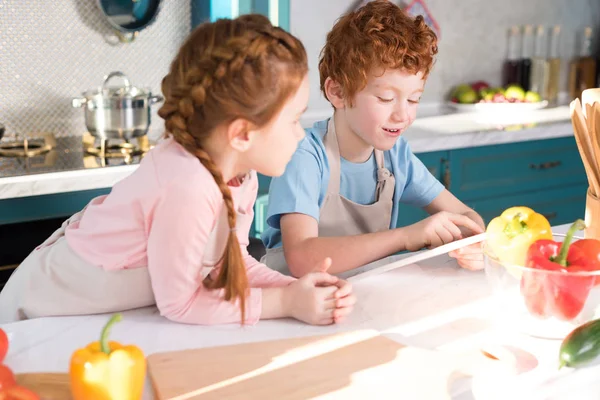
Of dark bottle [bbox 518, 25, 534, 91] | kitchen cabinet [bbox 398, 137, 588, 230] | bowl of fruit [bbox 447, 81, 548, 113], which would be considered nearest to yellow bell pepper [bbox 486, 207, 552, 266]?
kitchen cabinet [bbox 398, 137, 588, 230]

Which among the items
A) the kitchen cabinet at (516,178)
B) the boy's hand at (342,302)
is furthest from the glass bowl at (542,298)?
the kitchen cabinet at (516,178)

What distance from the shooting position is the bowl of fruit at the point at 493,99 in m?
3.47

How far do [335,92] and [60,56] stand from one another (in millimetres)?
1473

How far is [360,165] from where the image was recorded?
5.84ft

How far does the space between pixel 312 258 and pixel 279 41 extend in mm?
491

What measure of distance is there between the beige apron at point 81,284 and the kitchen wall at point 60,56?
1592mm

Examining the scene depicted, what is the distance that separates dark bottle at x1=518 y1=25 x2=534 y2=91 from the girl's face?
111 inches

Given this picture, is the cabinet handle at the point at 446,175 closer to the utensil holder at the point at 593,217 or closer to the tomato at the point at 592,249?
the utensil holder at the point at 593,217

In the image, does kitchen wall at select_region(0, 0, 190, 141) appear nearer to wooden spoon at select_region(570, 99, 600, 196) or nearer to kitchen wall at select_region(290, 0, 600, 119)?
Result: kitchen wall at select_region(290, 0, 600, 119)

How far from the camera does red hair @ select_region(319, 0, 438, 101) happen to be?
1591 mm

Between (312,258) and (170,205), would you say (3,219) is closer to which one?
(312,258)

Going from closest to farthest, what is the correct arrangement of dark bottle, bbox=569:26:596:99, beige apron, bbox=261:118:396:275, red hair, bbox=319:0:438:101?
red hair, bbox=319:0:438:101, beige apron, bbox=261:118:396:275, dark bottle, bbox=569:26:596:99

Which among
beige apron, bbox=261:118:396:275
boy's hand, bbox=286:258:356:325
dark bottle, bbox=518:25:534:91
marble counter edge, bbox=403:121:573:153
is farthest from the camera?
dark bottle, bbox=518:25:534:91

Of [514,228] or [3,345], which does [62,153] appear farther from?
[514,228]
